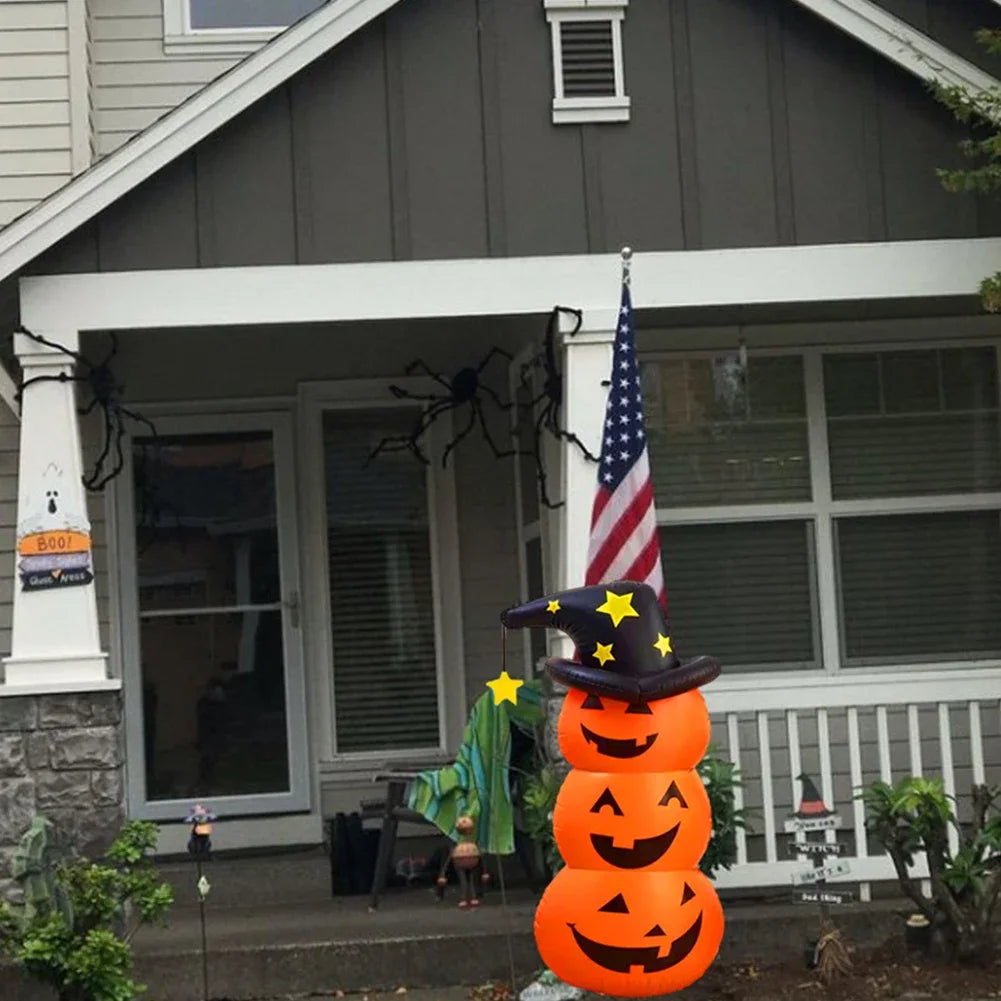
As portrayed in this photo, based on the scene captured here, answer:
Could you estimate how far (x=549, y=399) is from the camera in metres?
7.75

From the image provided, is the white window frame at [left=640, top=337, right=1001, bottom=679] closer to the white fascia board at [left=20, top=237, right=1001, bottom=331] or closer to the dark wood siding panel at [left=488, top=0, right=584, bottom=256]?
the white fascia board at [left=20, top=237, right=1001, bottom=331]

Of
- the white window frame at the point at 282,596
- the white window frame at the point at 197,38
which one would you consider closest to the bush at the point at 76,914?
the white window frame at the point at 282,596

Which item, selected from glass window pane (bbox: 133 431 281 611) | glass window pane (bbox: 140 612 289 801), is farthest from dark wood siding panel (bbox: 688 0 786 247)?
glass window pane (bbox: 140 612 289 801)

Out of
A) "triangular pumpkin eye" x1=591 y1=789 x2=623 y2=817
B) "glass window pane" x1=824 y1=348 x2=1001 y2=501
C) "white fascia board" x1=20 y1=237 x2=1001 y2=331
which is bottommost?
"triangular pumpkin eye" x1=591 y1=789 x2=623 y2=817

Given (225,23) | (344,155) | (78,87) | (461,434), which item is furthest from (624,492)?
(225,23)

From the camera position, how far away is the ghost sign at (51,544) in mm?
6980

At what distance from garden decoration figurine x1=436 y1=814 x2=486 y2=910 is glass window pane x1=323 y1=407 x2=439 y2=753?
1126mm

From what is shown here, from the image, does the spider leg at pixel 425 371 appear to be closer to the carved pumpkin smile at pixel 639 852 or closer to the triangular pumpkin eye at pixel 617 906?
the carved pumpkin smile at pixel 639 852

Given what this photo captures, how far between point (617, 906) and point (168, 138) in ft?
11.6

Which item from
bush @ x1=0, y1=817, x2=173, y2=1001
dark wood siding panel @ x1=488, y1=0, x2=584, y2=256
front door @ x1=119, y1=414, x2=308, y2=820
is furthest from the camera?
front door @ x1=119, y1=414, x2=308, y2=820

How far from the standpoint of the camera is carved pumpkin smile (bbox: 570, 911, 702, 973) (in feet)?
17.3

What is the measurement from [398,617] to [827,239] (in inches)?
122

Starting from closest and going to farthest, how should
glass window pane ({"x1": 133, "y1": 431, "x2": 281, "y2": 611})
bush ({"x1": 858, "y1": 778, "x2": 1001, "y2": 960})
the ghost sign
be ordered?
bush ({"x1": 858, "y1": 778, "x2": 1001, "y2": 960}) < the ghost sign < glass window pane ({"x1": 133, "y1": 431, "x2": 281, "y2": 611})

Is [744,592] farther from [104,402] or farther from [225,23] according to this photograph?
[225,23]
